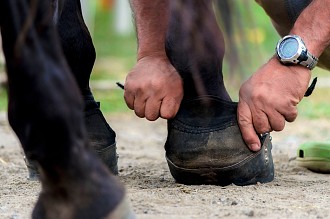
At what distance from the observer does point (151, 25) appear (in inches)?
96.7

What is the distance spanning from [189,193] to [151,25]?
0.60m

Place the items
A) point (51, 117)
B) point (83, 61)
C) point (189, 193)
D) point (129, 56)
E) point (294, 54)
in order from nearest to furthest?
point (51, 117) < point (189, 193) < point (294, 54) < point (83, 61) < point (129, 56)

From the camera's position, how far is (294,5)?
2.76 metres

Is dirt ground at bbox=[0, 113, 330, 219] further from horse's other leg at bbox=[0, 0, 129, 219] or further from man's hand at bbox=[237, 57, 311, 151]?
horse's other leg at bbox=[0, 0, 129, 219]

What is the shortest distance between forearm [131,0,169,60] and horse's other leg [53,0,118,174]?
0.16m

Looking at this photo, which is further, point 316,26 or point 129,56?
point 129,56

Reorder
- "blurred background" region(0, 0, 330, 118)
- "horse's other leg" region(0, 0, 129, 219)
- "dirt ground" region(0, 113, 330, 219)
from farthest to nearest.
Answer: "dirt ground" region(0, 113, 330, 219)
"horse's other leg" region(0, 0, 129, 219)
"blurred background" region(0, 0, 330, 118)

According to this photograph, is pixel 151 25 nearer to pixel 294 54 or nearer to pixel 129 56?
pixel 294 54

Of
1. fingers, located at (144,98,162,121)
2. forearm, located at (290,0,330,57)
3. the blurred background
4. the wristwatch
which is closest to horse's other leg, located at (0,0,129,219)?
the blurred background

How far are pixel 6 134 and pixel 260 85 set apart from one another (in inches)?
70.0

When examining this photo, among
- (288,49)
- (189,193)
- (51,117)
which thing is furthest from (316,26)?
(51,117)

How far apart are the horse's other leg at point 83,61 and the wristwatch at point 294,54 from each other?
0.54 m

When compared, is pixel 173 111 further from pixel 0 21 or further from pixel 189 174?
pixel 0 21

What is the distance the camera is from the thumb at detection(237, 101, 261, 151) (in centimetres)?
222
